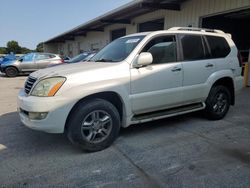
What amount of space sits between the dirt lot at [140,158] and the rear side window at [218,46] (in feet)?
4.81

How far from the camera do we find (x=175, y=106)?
427 centimetres

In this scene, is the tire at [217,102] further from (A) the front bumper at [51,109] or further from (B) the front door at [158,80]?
(A) the front bumper at [51,109]

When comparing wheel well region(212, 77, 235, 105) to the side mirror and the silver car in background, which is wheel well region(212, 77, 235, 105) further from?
the silver car in background

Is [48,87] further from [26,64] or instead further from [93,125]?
[26,64]

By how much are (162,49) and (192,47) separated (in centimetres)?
72

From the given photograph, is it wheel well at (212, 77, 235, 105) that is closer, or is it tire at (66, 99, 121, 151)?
tire at (66, 99, 121, 151)

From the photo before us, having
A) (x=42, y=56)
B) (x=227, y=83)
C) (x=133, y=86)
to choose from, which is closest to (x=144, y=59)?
(x=133, y=86)

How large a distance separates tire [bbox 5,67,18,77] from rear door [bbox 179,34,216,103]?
46.7 feet

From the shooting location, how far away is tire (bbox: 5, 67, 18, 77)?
609 inches

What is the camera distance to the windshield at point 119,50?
3.91m

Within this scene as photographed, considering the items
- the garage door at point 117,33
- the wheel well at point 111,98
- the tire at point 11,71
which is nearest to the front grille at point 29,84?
the wheel well at point 111,98

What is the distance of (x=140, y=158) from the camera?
3256 mm

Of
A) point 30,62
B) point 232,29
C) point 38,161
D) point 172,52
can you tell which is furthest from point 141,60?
point 30,62

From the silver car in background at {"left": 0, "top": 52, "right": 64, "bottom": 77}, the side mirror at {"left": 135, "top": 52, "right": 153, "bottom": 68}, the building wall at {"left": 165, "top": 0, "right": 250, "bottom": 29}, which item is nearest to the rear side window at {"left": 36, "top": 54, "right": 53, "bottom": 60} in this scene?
the silver car in background at {"left": 0, "top": 52, "right": 64, "bottom": 77}
